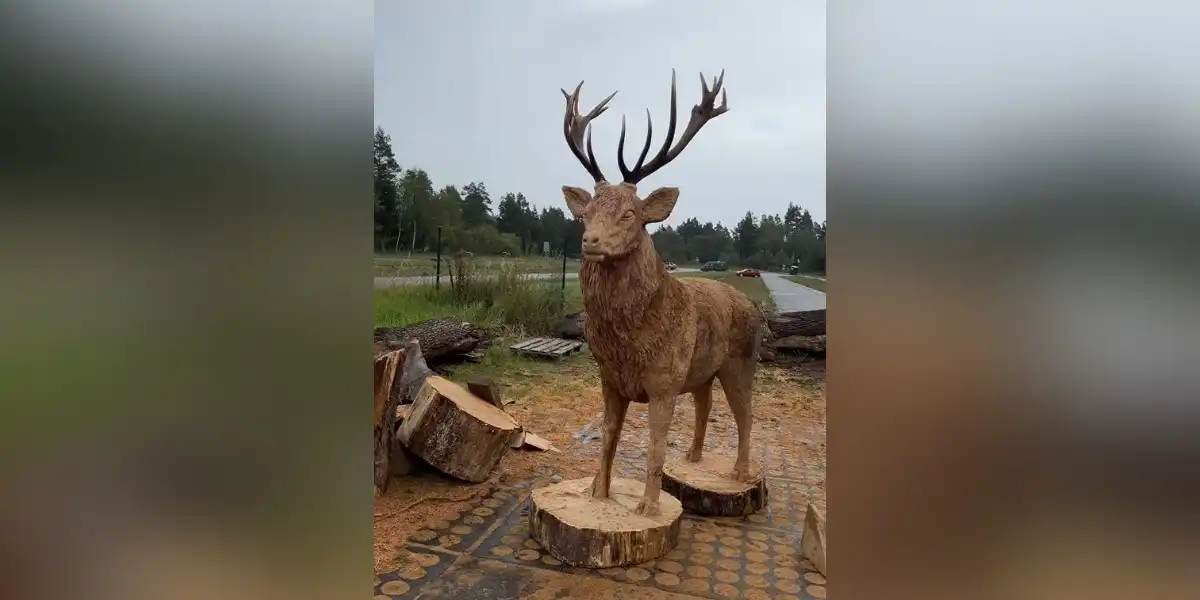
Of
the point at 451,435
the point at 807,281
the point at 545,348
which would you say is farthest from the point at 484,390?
the point at 807,281

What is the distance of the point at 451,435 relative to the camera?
3314 mm

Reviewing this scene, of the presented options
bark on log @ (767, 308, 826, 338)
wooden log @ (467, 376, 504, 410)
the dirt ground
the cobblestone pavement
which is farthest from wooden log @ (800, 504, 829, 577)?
bark on log @ (767, 308, 826, 338)

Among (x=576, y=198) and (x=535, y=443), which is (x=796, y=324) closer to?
(x=535, y=443)

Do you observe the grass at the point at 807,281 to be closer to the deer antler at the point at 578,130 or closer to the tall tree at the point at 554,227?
the tall tree at the point at 554,227

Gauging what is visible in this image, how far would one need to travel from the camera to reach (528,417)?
4.98 m

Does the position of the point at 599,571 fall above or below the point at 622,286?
below

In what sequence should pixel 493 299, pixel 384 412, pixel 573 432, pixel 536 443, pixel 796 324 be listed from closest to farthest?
pixel 384 412
pixel 536 443
pixel 573 432
pixel 796 324
pixel 493 299

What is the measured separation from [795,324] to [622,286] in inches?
186

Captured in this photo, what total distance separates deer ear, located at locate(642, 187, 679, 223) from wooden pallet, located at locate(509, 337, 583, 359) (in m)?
4.06

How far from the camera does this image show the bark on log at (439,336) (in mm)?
5332

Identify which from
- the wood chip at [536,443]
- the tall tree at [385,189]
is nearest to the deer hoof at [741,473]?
the wood chip at [536,443]
